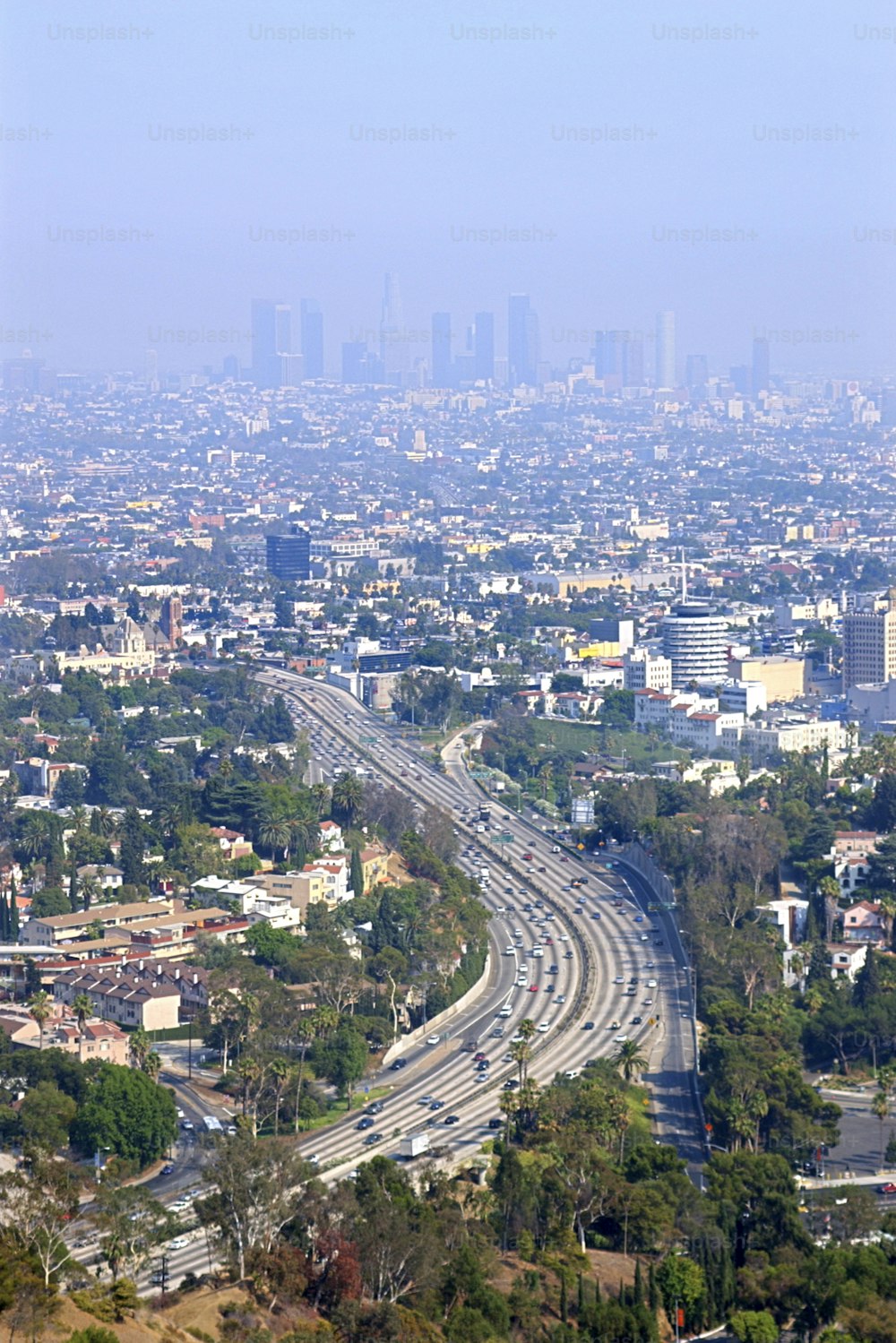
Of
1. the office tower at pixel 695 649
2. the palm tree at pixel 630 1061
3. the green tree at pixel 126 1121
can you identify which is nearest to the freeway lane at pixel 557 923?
the palm tree at pixel 630 1061

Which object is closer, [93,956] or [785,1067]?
[785,1067]

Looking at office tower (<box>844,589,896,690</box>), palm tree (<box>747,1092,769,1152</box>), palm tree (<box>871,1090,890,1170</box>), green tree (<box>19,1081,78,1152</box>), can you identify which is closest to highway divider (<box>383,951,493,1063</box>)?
green tree (<box>19,1081,78,1152</box>)

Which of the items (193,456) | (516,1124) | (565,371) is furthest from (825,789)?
(565,371)

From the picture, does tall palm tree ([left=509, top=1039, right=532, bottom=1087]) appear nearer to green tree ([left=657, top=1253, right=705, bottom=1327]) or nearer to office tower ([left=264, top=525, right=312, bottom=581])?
green tree ([left=657, top=1253, right=705, bottom=1327])

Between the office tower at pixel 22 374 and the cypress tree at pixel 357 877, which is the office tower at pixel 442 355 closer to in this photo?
the office tower at pixel 22 374

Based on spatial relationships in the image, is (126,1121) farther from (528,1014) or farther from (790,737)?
(790,737)

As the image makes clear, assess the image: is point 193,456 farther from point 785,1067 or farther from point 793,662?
point 785,1067
